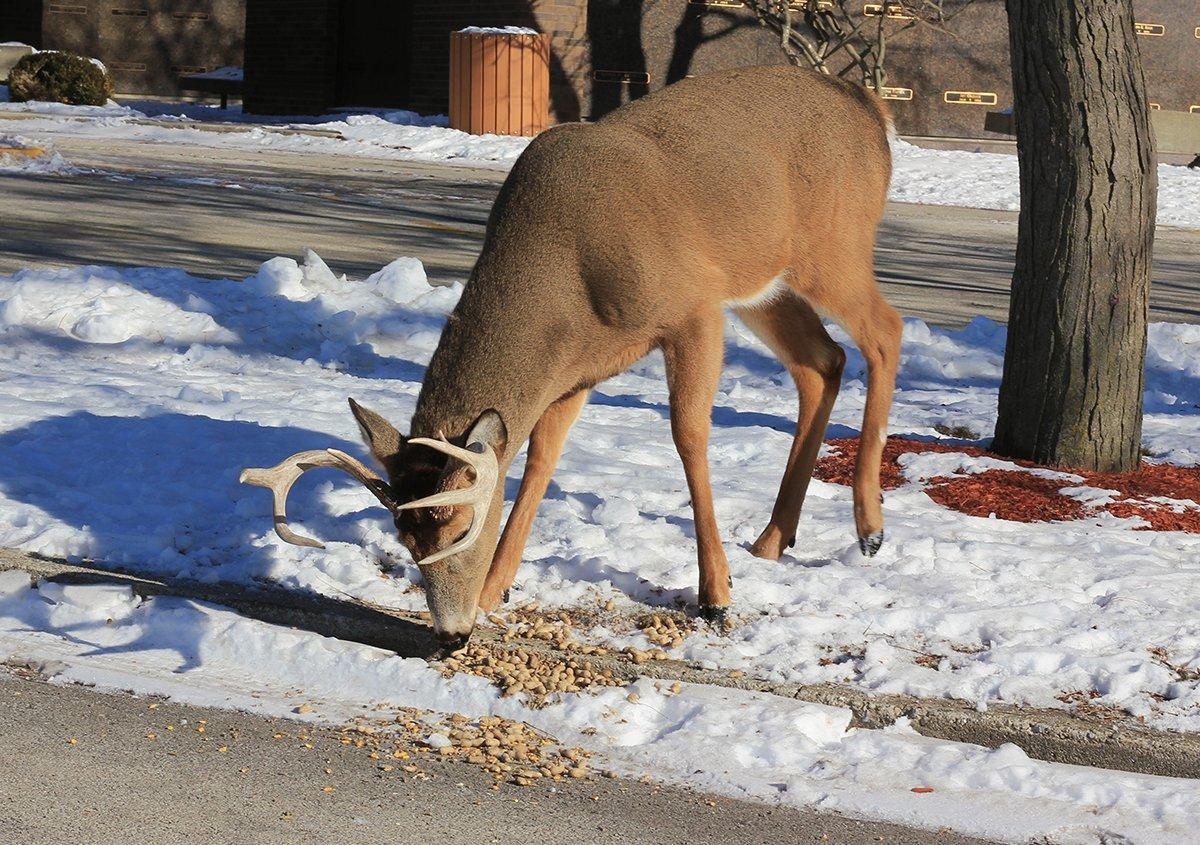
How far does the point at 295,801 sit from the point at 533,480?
2.02 metres

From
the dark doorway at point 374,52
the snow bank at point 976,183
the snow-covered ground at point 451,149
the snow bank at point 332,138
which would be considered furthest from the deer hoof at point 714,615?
the dark doorway at point 374,52

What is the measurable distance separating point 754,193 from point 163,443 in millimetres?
2833

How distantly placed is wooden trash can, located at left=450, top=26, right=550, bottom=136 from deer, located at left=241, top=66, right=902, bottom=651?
739 inches

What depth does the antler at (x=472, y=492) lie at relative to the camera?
4.33m

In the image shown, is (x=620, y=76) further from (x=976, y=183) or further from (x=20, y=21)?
(x=20, y=21)

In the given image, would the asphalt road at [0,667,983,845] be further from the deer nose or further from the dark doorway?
the dark doorway

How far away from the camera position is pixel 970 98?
27.1m

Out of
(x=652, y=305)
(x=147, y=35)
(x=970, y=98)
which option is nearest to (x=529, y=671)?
(x=652, y=305)

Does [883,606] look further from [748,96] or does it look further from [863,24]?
[863,24]

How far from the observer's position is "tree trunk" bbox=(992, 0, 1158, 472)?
7.09 meters

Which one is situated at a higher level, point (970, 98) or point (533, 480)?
point (970, 98)

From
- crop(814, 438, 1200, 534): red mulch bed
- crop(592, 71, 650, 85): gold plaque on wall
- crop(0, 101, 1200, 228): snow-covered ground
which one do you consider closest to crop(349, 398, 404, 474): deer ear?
crop(814, 438, 1200, 534): red mulch bed

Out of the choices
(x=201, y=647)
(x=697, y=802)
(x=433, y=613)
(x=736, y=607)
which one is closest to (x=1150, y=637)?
(x=736, y=607)

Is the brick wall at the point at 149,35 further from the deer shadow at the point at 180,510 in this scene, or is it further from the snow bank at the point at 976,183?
the deer shadow at the point at 180,510
